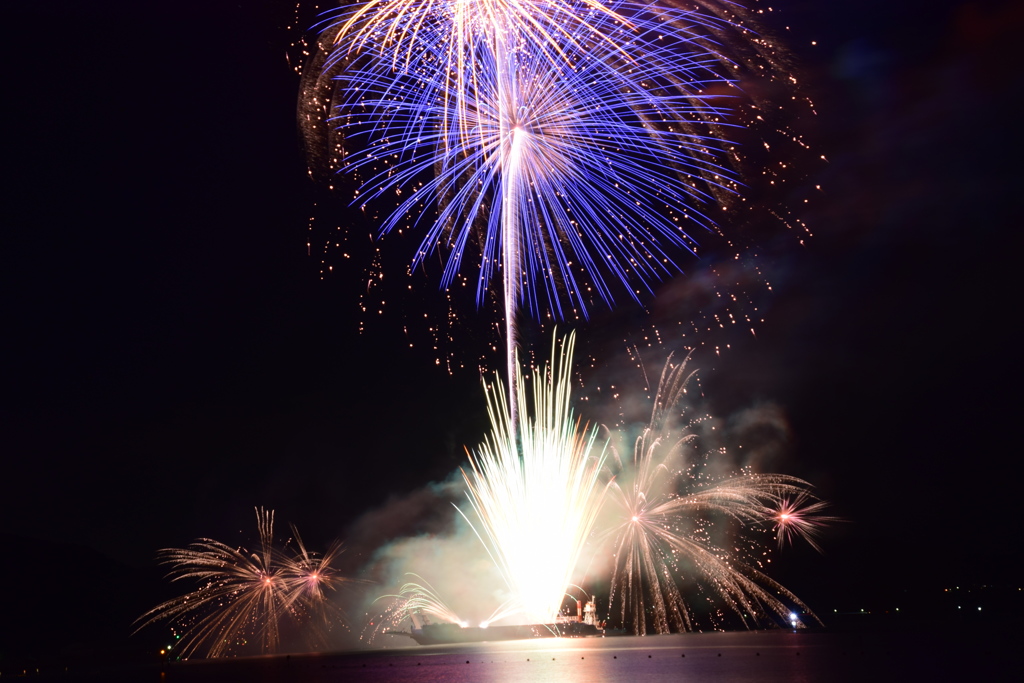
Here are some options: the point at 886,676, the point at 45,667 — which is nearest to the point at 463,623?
the point at 45,667

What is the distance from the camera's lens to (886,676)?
2619 centimetres

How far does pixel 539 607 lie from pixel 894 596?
5517 inches

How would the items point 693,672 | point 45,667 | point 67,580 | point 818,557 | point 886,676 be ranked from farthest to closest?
point 818,557 < point 67,580 < point 45,667 < point 693,672 < point 886,676

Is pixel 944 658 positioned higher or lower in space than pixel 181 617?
lower

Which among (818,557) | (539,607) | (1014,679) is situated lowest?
(1014,679)

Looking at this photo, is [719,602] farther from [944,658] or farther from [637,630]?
[944,658]

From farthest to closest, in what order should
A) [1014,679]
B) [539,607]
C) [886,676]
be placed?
[539,607] → [886,676] → [1014,679]

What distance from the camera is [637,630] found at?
114250 millimetres

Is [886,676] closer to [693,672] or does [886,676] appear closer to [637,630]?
[693,672]

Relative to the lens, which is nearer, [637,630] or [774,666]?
[774,666]

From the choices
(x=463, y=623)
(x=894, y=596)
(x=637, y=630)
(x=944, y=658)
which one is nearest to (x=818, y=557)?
(x=894, y=596)

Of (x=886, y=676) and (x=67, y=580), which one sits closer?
(x=886, y=676)

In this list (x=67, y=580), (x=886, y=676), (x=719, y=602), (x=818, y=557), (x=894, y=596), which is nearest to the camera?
(x=886, y=676)

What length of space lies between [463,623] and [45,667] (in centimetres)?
4568
